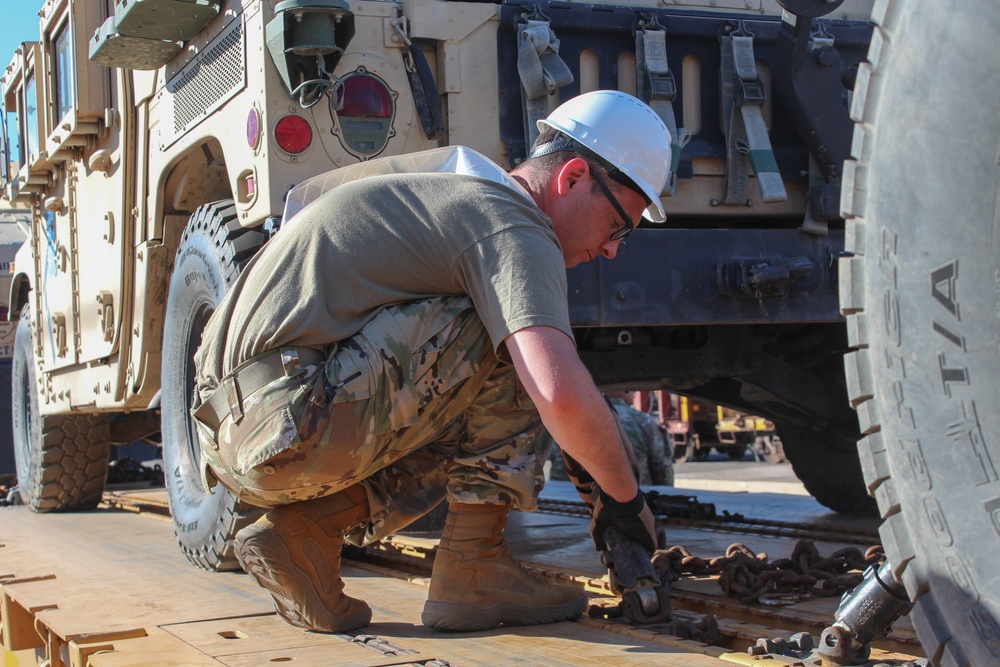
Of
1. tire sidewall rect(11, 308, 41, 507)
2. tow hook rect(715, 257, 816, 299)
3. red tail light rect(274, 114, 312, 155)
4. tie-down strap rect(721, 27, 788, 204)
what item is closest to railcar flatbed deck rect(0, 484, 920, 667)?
tow hook rect(715, 257, 816, 299)

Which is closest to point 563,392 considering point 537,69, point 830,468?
point 537,69

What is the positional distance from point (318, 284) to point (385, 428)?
0.34m

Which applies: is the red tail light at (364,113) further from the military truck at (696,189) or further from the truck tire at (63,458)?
the truck tire at (63,458)

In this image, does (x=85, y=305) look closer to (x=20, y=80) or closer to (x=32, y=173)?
(x=32, y=173)

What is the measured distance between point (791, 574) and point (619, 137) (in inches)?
47.9

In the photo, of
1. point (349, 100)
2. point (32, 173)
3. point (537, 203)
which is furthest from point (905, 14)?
point (32, 173)

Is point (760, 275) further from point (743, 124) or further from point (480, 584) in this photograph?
point (480, 584)

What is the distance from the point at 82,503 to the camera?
6961 mm

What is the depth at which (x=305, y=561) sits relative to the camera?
2.74m

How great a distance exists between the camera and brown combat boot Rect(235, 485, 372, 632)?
8.87ft

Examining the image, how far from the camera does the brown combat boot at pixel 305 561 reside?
8.87ft

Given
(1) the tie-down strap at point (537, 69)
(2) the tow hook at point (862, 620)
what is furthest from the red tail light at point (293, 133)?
(2) the tow hook at point (862, 620)

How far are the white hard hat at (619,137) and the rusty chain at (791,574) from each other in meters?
0.96

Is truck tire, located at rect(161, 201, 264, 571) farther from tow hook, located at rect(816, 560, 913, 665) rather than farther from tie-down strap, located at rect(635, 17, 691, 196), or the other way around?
tow hook, located at rect(816, 560, 913, 665)
